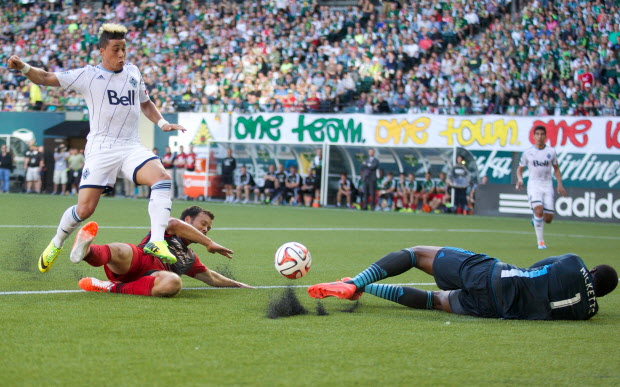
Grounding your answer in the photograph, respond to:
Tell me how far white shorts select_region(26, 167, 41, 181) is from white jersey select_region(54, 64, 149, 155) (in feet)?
77.6

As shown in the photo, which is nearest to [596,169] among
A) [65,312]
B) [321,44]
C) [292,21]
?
[321,44]

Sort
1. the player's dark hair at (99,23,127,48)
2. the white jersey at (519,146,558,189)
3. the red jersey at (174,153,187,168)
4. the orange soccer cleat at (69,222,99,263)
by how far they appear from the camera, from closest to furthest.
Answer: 1. the orange soccer cleat at (69,222,99,263)
2. the player's dark hair at (99,23,127,48)
3. the white jersey at (519,146,558,189)
4. the red jersey at (174,153,187,168)

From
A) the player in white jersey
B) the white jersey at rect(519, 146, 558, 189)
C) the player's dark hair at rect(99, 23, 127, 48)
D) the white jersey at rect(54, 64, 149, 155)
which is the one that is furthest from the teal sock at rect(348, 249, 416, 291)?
the white jersey at rect(519, 146, 558, 189)

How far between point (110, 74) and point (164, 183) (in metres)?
1.23

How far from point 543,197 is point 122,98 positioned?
10.1 m

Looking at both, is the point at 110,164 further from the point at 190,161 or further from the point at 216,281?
the point at 190,161

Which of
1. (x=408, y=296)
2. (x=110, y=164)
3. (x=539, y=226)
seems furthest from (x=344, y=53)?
(x=408, y=296)

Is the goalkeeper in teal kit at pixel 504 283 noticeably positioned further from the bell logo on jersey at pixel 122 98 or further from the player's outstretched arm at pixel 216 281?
the bell logo on jersey at pixel 122 98

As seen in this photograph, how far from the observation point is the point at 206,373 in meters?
4.30

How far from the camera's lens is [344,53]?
3002 centimetres

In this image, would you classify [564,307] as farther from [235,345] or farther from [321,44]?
[321,44]

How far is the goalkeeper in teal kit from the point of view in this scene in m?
6.18

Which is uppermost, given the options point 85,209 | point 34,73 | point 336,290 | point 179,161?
point 34,73

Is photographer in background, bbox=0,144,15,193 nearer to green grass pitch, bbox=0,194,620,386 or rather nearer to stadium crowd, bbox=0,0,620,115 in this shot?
stadium crowd, bbox=0,0,620,115
